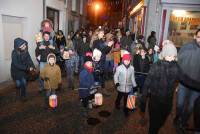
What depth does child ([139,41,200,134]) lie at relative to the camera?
13.0ft

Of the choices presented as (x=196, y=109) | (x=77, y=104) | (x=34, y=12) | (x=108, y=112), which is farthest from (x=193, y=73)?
(x=34, y=12)

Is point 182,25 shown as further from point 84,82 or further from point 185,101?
point 84,82

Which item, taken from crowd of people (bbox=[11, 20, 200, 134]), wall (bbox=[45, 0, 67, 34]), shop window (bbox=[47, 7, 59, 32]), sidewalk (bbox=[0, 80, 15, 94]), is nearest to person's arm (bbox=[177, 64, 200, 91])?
crowd of people (bbox=[11, 20, 200, 134])

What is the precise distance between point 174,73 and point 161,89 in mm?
373

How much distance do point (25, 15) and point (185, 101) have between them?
739 centimetres

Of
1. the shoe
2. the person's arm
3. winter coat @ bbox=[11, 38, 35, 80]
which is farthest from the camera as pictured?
the shoe

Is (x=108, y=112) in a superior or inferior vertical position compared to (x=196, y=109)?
inferior

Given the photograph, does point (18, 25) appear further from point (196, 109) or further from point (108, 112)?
point (196, 109)

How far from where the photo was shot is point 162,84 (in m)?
4.00

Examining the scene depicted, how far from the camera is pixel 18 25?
9.11 meters

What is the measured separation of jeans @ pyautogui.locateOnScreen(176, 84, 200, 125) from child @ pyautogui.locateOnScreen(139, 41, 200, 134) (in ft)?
3.47

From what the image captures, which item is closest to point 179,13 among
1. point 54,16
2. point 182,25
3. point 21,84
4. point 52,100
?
point 182,25

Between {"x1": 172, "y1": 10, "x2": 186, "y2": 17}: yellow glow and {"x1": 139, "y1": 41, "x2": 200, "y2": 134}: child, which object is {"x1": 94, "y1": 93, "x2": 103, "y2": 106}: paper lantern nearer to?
{"x1": 139, "y1": 41, "x2": 200, "y2": 134}: child

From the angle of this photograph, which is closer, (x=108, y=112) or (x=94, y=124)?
(x=94, y=124)
